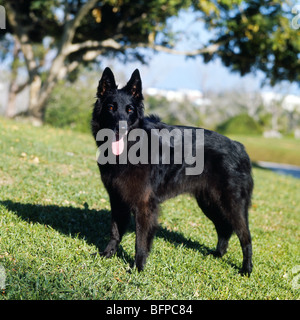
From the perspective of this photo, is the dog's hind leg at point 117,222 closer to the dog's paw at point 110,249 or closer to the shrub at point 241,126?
the dog's paw at point 110,249

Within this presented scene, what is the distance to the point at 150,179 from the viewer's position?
378 cm

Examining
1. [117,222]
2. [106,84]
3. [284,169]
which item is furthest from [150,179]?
[284,169]

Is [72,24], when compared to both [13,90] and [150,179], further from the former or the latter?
[150,179]

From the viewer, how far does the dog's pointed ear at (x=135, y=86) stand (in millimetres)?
3810

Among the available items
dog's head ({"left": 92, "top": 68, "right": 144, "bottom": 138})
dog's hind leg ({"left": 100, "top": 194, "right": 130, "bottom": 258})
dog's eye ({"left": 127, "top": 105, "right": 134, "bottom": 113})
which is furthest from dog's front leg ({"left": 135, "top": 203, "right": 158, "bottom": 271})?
dog's eye ({"left": 127, "top": 105, "right": 134, "bottom": 113})

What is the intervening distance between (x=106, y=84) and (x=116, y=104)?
0.31 meters

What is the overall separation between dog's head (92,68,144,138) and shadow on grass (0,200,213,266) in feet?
4.65

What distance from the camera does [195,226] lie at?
5.57 meters

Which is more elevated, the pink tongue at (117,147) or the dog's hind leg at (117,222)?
the pink tongue at (117,147)

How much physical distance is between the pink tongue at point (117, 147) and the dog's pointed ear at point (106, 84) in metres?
0.58

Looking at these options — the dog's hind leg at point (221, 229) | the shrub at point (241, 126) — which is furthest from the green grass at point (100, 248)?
the shrub at point (241, 126)

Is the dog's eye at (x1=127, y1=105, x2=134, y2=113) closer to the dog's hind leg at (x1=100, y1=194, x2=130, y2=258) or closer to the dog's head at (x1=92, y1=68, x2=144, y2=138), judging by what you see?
the dog's head at (x1=92, y1=68, x2=144, y2=138)

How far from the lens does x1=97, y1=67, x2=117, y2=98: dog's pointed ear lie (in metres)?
3.79
